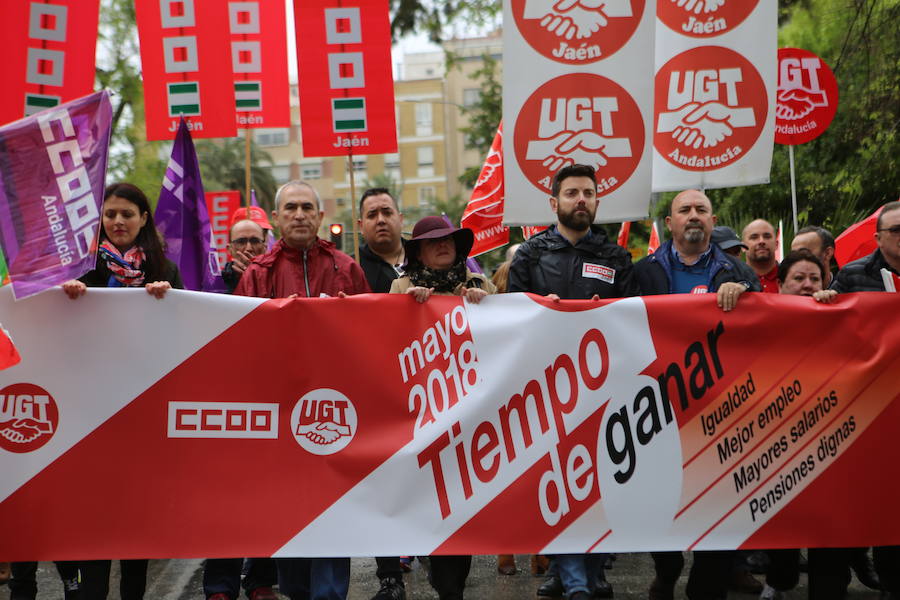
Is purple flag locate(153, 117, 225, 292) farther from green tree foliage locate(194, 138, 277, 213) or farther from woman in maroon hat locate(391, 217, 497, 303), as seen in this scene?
green tree foliage locate(194, 138, 277, 213)

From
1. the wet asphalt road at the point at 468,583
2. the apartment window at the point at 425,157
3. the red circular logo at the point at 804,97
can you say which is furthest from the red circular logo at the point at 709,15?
the apartment window at the point at 425,157

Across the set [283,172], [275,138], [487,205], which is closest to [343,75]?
[487,205]

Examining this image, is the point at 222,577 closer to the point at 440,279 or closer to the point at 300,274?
the point at 300,274

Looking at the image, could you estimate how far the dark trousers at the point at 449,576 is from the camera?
4.71m

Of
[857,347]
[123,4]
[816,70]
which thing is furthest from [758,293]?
[123,4]

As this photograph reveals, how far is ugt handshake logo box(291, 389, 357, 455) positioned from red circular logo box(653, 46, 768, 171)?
306 cm

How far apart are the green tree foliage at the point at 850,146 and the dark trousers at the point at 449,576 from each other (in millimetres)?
7162

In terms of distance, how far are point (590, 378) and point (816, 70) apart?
17.7 ft

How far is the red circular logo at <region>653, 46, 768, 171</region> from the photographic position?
6621 mm

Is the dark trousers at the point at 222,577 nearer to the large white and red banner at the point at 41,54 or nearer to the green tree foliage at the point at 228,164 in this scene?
the large white and red banner at the point at 41,54

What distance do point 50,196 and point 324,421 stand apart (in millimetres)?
1574

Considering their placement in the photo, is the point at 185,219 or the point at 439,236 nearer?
the point at 439,236

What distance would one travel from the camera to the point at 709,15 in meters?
6.72

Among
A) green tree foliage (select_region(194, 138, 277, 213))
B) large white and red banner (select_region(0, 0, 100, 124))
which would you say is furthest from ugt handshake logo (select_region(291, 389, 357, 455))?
green tree foliage (select_region(194, 138, 277, 213))
